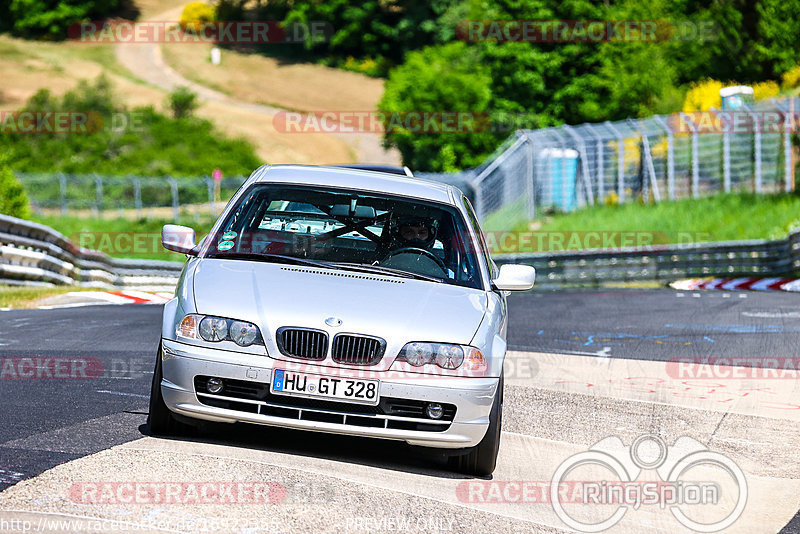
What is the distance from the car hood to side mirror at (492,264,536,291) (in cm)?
38

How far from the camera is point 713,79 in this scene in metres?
51.1

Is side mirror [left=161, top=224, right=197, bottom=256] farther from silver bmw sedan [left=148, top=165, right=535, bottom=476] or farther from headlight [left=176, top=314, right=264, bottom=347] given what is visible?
headlight [left=176, top=314, right=264, bottom=347]

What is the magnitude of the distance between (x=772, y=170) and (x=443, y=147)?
2678 centimetres

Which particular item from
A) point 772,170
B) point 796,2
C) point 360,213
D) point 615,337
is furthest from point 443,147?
point 360,213

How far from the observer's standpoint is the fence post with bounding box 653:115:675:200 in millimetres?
33844

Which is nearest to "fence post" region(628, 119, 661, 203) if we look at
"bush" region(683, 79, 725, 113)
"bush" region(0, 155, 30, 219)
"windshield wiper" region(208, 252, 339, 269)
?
"bush" region(683, 79, 725, 113)

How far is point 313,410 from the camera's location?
6.18m

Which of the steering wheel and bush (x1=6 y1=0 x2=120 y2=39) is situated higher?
bush (x1=6 y1=0 x2=120 y2=39)

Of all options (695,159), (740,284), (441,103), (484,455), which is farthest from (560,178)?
(484,455)

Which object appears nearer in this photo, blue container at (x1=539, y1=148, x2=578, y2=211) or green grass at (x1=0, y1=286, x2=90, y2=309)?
green grass at (x1=0, y1=286, x2=90, y2=309)

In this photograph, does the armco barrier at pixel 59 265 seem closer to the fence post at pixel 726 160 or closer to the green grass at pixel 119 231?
the green grass at pixel 119 231

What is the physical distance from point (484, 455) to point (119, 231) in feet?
134

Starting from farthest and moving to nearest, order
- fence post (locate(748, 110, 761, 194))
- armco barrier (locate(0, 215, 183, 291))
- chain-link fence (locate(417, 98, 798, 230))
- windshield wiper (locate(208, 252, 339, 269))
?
chain-link fence (locate(417, 98, 798, 230)) → fence post (locate(748, 110, 761, 194)) → armco barrier (locate(0, 215, 183, 291)) → windshield wiper (locate(208, 252, 339, 269))

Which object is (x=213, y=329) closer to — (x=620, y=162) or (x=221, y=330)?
(x=221, y=330)
